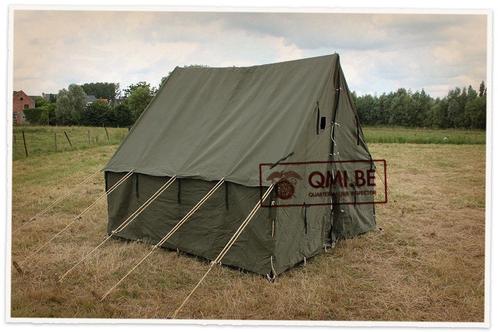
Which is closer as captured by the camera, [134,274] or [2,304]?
[2,304]

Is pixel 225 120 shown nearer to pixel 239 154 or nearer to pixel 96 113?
pixel 239 154

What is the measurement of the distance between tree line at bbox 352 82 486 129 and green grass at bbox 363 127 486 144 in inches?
3.9

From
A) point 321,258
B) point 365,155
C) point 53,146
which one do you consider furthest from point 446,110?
point 53,146

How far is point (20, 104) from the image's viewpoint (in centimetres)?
549

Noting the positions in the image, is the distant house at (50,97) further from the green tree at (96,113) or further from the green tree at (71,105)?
the green tree at (96,113)

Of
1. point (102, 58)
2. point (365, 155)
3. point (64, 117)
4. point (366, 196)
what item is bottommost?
point (366, 196)

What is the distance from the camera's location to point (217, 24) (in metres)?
5.36

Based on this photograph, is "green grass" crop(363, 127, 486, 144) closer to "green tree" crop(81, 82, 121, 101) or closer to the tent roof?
the tent roof

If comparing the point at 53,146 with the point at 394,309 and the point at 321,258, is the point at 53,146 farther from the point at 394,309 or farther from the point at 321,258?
the point at 394,309

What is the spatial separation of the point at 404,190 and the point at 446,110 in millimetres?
3557

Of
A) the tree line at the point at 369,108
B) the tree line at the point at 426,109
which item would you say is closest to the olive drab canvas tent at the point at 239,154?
the tree line at the point at 369,108

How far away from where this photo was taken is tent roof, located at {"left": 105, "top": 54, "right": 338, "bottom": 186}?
5.54 m

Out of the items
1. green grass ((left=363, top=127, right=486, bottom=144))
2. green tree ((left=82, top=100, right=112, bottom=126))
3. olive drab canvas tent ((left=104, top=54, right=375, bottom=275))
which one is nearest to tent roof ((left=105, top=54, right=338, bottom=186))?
olive drab canvas tent ((left=104, top=54, right=375, bottom=275))

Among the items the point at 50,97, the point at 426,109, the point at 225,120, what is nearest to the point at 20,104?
the point at 50,97
